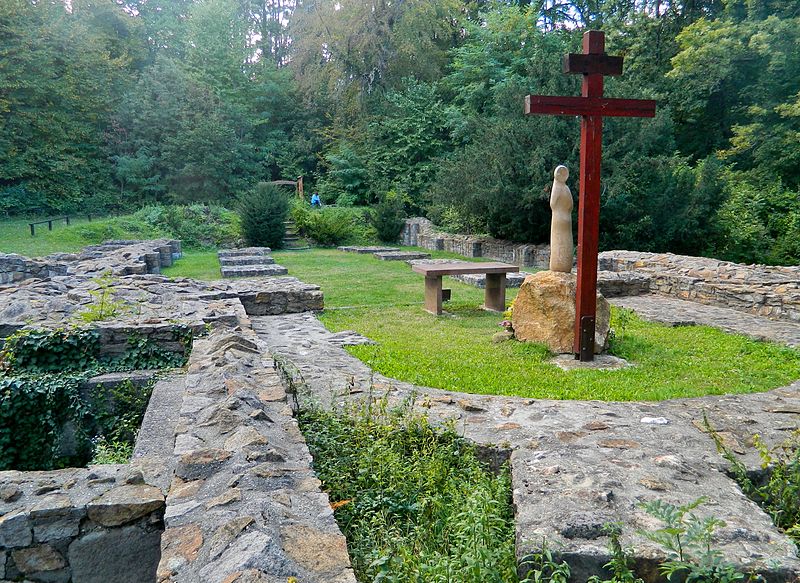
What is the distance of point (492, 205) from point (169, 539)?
14.0 m

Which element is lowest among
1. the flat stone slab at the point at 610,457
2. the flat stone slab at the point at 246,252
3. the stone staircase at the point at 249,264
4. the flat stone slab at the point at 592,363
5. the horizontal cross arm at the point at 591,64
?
the flat stone slab at the point at 592,363

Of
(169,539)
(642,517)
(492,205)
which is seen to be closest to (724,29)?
(492,205)

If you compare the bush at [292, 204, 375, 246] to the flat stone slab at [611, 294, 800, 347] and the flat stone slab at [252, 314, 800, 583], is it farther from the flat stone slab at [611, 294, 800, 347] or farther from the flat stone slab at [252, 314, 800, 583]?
the flat stone slab at [252, 314, 800, 583]

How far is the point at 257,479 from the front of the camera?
2.59 metres

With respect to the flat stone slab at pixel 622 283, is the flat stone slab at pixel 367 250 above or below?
above

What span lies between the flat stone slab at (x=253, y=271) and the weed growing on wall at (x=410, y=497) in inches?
349

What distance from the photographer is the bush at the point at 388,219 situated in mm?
20844

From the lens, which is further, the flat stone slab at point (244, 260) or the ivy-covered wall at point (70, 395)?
the flat stone slab at point (244, 260)

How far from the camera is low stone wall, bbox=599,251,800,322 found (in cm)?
809

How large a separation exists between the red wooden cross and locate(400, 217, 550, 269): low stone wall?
28.5 ft

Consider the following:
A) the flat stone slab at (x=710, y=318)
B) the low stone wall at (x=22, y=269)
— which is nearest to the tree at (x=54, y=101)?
the low stone wall at (x=22, y=269)

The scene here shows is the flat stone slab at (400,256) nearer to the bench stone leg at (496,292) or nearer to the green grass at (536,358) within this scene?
the green grass at (536,358)

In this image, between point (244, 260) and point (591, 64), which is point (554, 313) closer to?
point (591, 64)

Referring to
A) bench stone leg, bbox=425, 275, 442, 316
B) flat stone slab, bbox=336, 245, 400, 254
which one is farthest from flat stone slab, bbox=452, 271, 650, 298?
flat stone slab, bbox=336, 245, 400, 254
